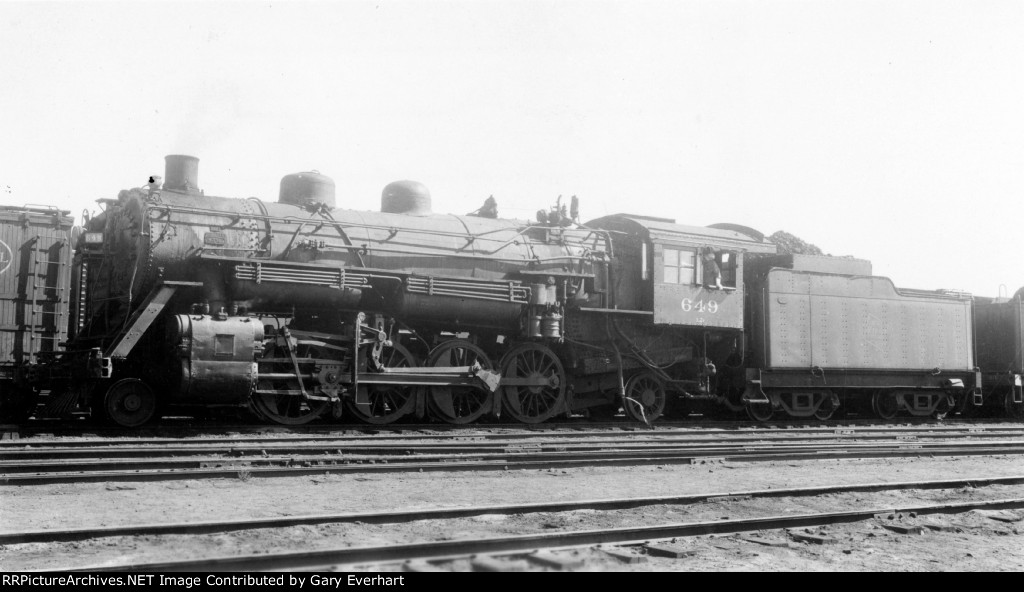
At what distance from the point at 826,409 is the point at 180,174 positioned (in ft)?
37.9

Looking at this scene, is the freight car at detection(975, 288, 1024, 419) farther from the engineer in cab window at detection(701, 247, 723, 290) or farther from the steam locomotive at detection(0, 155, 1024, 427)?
the engineer in cab window at detection(701, 247, 723, 290)

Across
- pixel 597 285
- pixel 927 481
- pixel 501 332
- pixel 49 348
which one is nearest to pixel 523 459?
pixel 927 481

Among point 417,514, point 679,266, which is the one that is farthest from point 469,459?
point 679,266

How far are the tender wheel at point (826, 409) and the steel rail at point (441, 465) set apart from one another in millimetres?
4837

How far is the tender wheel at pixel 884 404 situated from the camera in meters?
16.9

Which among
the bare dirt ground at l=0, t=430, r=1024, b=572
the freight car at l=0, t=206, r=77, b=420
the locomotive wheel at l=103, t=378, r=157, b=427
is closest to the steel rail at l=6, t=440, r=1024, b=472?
the bare dirt ground at l=0, t=430, r=1024, b=572

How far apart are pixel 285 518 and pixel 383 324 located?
6909 millimetres

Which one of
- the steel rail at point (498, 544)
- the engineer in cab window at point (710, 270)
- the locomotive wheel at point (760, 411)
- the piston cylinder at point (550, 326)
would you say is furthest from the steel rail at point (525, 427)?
the steel rail at point (498, 544)

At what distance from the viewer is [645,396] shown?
48.4ft

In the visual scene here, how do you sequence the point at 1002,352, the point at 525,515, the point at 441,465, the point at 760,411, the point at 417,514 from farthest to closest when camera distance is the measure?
the point at 1002,352 < the point at 760,411 < the point at 441,465 < the point at 525,515 < the point at 417,514

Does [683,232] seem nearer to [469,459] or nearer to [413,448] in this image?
[413,448]

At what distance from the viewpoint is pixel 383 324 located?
12.5 m

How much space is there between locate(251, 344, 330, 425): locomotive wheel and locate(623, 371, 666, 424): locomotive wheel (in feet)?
16.1

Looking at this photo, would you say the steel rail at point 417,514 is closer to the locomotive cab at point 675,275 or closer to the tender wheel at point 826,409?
the locomotive cab at point 675,275
